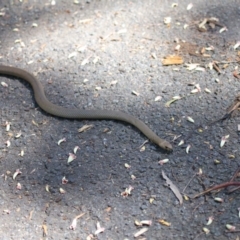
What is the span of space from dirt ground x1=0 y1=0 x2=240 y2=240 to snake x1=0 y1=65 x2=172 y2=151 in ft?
0.17

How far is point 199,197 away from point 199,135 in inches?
26.5

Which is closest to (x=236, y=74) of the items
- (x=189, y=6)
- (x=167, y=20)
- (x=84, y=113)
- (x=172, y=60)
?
(x=172, y=60)

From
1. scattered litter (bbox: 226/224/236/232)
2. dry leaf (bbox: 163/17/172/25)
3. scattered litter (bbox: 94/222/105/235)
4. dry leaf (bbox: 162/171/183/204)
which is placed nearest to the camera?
scattered litter (bbox: 226/224/236/232)

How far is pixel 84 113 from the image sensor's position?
4.91 metres

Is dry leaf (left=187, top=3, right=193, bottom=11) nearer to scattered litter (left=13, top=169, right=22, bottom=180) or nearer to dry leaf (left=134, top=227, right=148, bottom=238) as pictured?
scattered litter (left=13, top=169, right=22, bottom=180)

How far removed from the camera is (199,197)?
4.12 meters

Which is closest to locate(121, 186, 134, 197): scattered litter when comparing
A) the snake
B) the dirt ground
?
the dirt ground

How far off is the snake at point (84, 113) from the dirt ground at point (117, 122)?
0.05 meters

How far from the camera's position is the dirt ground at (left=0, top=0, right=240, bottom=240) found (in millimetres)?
4086

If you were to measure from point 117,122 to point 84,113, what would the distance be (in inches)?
12.2

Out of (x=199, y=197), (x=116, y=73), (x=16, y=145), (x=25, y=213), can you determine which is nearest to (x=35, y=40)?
(x=116, y=73)

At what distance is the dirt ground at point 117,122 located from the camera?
13.4 feet

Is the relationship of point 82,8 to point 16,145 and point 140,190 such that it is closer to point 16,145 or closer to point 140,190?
point 16,145

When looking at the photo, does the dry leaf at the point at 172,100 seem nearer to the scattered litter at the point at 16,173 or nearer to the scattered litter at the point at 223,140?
the scattered litter at the point at 223,140
